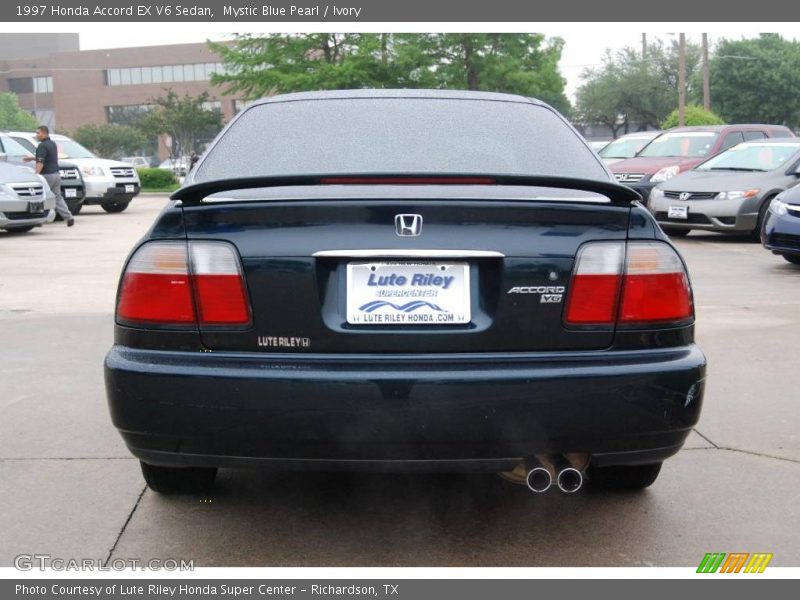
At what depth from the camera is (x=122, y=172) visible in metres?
21.7

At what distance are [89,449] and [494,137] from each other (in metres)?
2.24

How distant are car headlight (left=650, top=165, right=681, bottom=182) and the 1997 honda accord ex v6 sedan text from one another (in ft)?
44.0

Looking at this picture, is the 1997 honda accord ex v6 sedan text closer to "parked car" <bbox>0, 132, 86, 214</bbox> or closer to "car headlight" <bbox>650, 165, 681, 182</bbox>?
"car headlight" <bbox>650, 165, 681, 182</bbox>

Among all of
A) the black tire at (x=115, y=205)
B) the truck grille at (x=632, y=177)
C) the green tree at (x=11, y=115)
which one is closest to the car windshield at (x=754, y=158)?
the truck grille at (x=632, y=177)

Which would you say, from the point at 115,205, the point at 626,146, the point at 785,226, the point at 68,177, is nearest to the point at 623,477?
the point at 785,226

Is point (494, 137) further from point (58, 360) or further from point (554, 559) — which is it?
point (58, 360)

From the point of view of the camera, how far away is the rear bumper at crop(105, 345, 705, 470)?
2932mm

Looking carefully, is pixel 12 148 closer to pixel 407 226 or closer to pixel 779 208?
pixel 779 208

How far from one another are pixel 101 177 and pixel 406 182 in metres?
19.1

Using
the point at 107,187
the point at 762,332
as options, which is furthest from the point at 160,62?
the point at 762,332

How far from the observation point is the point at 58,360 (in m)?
6.27

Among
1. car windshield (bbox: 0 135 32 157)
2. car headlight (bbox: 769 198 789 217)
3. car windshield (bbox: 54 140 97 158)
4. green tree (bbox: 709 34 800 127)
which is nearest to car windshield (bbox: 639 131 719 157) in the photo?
car headlight (bbox: 769 198 789 217)

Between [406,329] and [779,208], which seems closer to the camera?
[406,329]

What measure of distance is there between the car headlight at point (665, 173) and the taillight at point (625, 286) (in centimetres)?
1339
